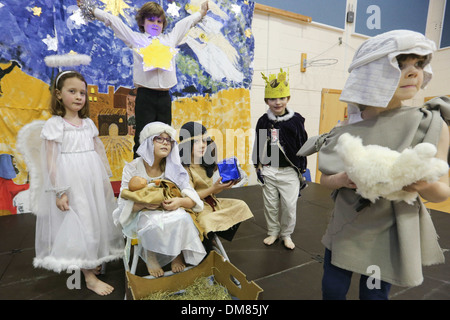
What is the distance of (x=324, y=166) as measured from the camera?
101cm

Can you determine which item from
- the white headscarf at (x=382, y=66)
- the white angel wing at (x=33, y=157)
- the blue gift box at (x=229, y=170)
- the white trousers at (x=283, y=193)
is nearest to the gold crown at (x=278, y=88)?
the white trousers at (x=283, y=193)

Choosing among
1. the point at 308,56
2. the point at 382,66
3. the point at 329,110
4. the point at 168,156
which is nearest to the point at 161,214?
the point at 168,156

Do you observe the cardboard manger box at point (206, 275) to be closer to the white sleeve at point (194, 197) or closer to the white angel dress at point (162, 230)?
the white angel dress at point (162, 230)

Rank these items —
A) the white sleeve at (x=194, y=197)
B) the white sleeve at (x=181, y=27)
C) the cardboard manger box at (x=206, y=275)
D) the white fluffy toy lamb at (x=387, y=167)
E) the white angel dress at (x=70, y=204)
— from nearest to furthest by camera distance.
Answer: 1. the white fluffy toy lamb at (x=387, y=167)
2. the cardboard manger box at (x=206, y=275)
3. the white angel dress at (x=70, y=204)
4. the white sleeve at (x=194, y=197)
5. the white sleeve at (x=181, y=27)

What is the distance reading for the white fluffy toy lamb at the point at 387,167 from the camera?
72 centimetres

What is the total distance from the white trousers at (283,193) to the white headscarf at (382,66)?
123cm

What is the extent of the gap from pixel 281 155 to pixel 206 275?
1.07 metres

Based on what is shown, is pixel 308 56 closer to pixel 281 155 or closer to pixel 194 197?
pixel 281 155

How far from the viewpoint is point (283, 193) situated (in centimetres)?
210

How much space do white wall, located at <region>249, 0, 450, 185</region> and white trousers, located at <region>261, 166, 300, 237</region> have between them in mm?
2074
